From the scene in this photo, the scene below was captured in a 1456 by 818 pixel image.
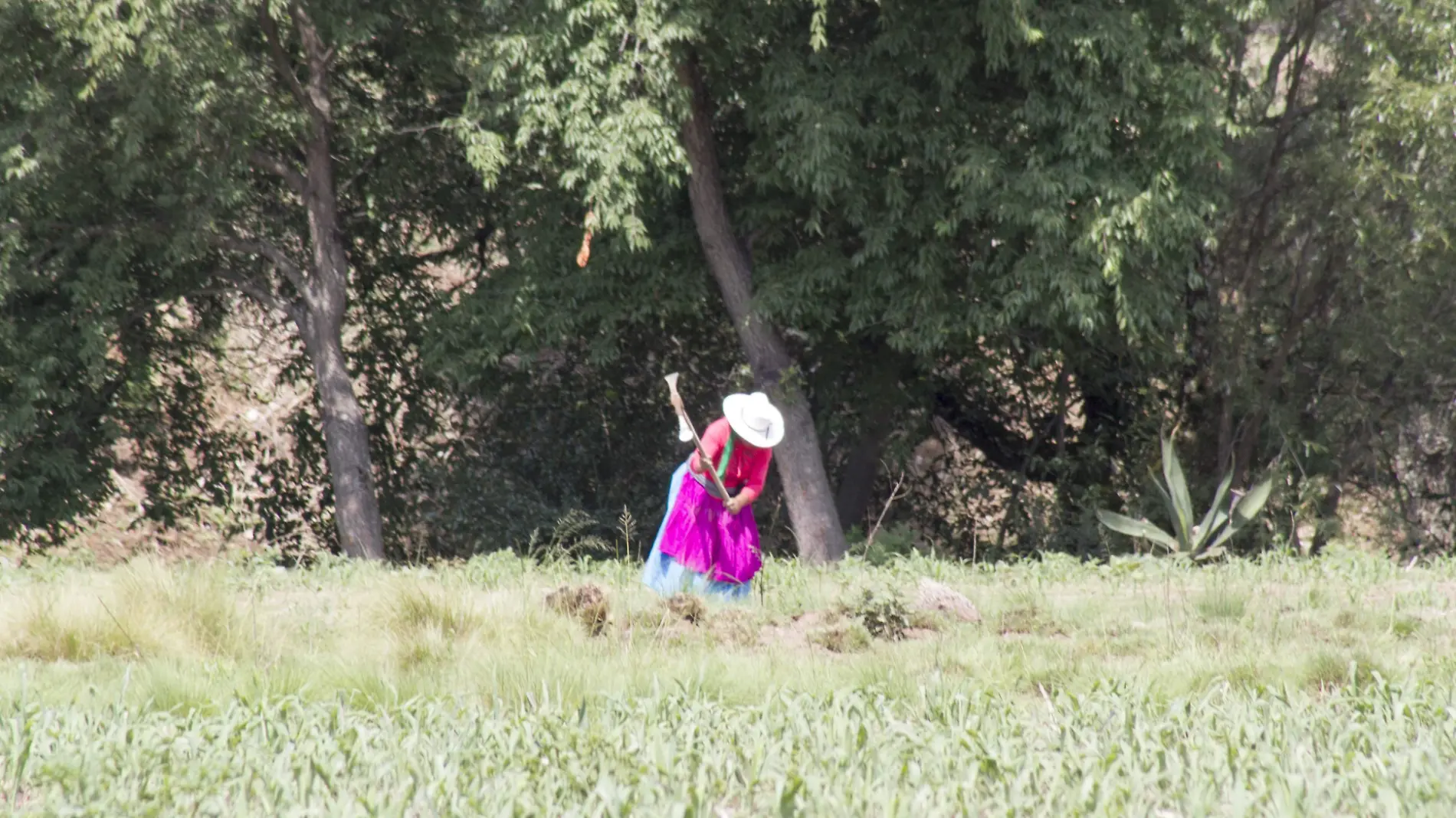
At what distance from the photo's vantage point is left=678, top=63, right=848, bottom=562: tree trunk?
46.3 ft

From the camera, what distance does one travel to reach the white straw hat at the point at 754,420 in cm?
916

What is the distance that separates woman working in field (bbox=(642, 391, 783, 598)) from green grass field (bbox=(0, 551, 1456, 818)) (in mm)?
391

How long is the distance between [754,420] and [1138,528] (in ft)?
14.3

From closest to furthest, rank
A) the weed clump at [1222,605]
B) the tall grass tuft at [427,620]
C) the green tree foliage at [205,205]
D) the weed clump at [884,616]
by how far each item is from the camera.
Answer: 1. the tall grass tuft at [427,620]
2. the weed clump at [884,616]
3. the weed clump at [1222,605]
4. the green tree foliage at [205,205]

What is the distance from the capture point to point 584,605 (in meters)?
7.25

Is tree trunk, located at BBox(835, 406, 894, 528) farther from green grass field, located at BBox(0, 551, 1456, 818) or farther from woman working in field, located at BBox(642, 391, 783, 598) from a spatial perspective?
green grass field, located at BBox(0, 551, 1456, 818)

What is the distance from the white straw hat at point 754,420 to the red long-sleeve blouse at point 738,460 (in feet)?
0.39

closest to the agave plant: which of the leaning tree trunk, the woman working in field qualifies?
the woman working in field

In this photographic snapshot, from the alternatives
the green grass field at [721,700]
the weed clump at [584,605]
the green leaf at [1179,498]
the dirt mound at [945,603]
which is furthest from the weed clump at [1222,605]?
the green leaf at [1179,498]

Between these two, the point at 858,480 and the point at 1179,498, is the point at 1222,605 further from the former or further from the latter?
the point at 858,480

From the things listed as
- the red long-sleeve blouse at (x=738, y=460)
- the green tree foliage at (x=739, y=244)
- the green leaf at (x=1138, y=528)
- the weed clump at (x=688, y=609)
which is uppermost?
the green tree foliage at (x=739, y=244)

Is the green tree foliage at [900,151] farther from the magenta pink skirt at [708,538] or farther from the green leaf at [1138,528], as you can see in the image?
the magenta pink skirt at [708,538]

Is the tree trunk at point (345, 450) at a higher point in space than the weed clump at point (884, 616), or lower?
higher

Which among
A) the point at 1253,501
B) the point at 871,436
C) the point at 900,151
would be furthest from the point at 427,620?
the point at 871,436
